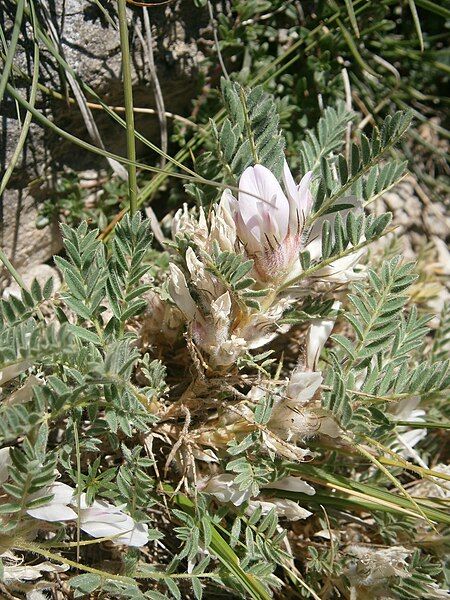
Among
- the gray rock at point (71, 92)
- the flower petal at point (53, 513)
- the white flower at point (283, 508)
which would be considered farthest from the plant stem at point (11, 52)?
the white flower at point (283, 508)

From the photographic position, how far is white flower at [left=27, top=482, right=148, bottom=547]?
1287 millimetres

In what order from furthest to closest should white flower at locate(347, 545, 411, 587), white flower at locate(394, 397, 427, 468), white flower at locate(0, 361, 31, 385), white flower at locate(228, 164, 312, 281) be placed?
white flower at locate(394, 397, 427, 468) → white flower at locate(347, 545, 411, 587) → white flower at locate(228, 164, 312, 281) → white flower at locate(0, 361, 31, 385)

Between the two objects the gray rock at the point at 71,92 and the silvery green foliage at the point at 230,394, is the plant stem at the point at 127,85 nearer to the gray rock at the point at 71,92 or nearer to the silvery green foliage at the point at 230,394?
the silvery green foliage at the point at 230,394

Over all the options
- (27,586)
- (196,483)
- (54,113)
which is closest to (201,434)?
(196,483)

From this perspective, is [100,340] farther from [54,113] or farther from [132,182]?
Result: [54,113]

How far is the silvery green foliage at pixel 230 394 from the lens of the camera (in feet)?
4.35

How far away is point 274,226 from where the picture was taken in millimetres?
1397

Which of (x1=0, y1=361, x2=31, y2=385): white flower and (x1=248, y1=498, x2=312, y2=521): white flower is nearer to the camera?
(x1=0, y1=361, x2=31, y2=385): white flower

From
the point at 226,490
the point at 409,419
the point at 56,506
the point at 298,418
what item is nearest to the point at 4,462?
the point at 56,506

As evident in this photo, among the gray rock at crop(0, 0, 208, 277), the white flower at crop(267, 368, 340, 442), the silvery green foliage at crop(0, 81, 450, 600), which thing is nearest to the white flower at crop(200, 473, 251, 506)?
the silvery green foliage at crop(0, 81, 450, 600)

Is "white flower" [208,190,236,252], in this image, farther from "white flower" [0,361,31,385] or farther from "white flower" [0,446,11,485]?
"white flower" [0,446,11,485]

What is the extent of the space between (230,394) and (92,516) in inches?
14.2

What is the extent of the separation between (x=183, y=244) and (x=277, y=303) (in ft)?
0.71

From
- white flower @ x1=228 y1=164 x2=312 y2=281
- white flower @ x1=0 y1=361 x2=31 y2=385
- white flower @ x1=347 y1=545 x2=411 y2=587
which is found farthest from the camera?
white flower @ x1=347 y1=545 x2=411 y2=587
